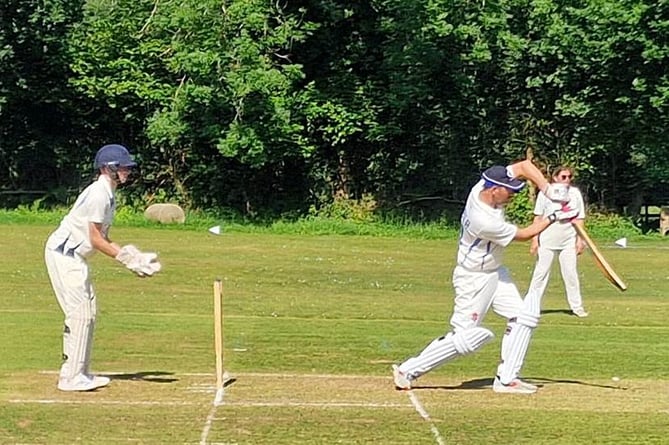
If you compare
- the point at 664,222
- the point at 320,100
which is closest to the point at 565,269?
the point at 664,222

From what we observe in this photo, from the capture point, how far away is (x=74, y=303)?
9.64 metres

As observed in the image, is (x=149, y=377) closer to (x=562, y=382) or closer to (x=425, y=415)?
(x=425, y=415)

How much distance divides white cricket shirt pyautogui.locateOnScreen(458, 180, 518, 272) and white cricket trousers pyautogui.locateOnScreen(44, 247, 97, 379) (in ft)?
9.73

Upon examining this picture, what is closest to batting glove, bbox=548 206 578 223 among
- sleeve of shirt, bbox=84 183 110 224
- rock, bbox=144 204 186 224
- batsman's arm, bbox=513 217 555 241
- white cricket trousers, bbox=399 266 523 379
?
batsman's arm, bbox=513 217 555 241

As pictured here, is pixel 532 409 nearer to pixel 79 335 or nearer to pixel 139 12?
pixel 79 335

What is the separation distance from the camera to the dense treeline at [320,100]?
113 feet

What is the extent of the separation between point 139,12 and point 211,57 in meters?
5.85

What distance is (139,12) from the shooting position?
3872 centimetres

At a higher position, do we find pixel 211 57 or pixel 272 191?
pixel 211 57

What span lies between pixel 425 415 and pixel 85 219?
9.99 ft

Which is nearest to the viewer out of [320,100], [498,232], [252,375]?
[498,232]

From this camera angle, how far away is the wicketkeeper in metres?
9.56

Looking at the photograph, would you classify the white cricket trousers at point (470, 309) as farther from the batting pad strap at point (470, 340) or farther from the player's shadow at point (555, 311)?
the player's shadow at point (555, 311)

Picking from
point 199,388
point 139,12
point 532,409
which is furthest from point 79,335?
point 139,12
